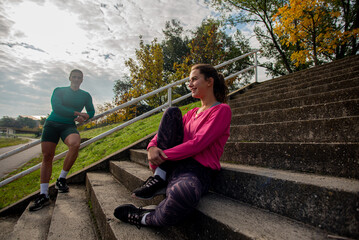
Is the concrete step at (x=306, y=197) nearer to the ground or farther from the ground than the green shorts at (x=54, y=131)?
nearer to the ground

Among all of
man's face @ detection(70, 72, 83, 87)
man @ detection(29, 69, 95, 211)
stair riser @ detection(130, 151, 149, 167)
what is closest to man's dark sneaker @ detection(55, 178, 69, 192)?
man @ detection(29, 69, 95, 211)

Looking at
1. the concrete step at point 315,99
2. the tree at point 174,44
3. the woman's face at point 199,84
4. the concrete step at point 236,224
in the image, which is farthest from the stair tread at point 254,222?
the tree at point 174,44

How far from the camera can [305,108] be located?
7.77 ft

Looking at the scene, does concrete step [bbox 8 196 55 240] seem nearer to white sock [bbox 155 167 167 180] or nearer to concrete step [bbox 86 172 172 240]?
concrete step [bbox 86 172 172 240]

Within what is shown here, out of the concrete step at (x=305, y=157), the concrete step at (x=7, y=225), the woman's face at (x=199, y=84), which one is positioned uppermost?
the woman's face at (x=199, y=84)

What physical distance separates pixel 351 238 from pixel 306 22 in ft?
26.3

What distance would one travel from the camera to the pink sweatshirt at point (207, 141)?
4.87 feet

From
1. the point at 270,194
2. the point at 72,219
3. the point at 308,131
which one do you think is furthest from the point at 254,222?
the point at 72,219

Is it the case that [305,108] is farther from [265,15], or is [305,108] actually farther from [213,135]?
[265,15]

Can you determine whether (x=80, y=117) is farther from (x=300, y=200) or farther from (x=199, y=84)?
(x=300, y=200)

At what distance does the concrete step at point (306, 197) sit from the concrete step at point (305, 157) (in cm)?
13

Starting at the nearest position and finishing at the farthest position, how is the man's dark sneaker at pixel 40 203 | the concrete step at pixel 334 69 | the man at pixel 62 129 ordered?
the man's dark sneaker at pixel 40 203 → the man at pixel 62 129 → the concrete step at pixel 334 69

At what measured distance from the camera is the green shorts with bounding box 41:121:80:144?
8.84 ft

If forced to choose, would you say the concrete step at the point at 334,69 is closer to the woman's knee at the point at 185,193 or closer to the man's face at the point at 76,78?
the woman's knee at the point at 185,193
